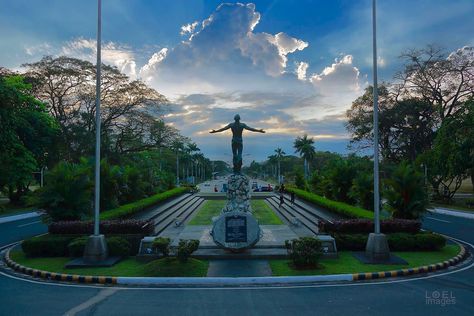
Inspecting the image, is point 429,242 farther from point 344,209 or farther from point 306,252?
point 344,209

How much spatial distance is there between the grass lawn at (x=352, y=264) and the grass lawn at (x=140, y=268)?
102 inches

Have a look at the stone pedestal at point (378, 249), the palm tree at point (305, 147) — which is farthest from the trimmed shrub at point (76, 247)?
the palm tree at point (305, 147)

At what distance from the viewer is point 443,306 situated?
30.6 ft

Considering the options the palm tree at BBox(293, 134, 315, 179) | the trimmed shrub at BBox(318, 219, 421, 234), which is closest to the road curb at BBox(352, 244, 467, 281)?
the trimmed shrub at BBox(318, 219, 421, 234)

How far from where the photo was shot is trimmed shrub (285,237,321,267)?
12867 millimetres

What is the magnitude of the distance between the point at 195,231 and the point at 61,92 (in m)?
28.1

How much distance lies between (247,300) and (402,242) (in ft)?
28.3

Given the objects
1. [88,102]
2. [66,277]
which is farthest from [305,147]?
[66,277]

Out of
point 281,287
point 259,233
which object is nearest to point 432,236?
point 259,233

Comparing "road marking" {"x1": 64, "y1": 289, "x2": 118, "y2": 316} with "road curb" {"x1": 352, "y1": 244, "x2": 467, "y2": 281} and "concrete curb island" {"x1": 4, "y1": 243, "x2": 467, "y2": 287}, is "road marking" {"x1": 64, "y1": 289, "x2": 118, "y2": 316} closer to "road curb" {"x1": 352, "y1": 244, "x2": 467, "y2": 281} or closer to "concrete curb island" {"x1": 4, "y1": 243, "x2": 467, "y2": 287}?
"concrete curb island" {"x1": 4, "y1": 243, "x2": 467, "y2": 287}

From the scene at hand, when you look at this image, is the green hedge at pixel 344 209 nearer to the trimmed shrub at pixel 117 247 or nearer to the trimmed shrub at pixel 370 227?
the trimmed shrub at pixel 370 227

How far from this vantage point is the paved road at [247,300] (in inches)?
359

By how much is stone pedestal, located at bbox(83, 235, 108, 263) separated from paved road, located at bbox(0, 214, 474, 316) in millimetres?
2275

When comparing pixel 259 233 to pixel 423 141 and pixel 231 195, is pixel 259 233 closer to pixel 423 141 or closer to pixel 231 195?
pixel 231 195
